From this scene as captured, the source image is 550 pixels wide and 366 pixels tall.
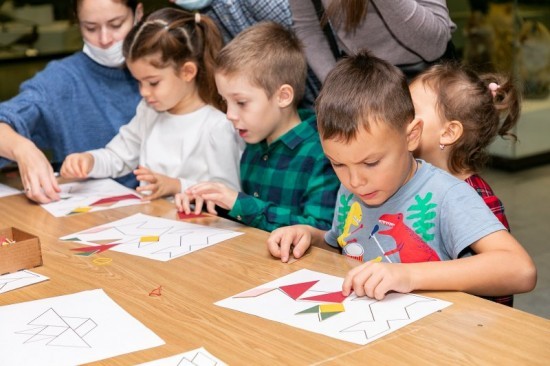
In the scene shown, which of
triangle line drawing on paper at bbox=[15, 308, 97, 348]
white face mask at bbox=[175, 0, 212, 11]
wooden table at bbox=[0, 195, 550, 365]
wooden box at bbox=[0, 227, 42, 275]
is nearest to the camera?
wooden table at bbox=[0, 195, 550, 365]

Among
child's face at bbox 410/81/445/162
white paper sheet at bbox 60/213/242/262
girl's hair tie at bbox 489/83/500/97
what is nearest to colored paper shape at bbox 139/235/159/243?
white paper sheet at bbox 60/213/242/262

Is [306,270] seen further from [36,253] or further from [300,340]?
[36,253]

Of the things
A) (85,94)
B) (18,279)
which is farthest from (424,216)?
(85,94)

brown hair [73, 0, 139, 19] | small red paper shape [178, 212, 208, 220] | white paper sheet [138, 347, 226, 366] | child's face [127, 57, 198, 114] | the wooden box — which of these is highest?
brown hair [73, 0, 139, 19]

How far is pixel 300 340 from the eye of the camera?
4.30 feet

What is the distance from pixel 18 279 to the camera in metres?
1.68

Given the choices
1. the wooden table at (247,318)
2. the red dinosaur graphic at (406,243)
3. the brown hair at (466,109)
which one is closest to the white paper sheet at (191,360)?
the wooden table at (247,318)

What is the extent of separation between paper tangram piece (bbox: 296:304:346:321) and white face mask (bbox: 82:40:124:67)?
159 cm

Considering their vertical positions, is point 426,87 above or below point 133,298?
above

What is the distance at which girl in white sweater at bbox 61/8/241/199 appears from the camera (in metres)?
2.47

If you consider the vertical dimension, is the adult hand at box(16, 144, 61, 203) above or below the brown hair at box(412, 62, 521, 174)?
below

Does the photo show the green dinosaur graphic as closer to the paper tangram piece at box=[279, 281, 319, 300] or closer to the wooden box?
the paper tangram piece at box=[279, 281, 319, 300]

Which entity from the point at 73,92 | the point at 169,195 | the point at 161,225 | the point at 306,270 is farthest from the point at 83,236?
the point at 73,92

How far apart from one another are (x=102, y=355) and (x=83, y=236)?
0.72 meters
